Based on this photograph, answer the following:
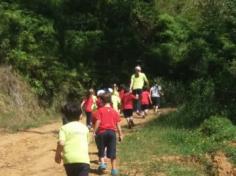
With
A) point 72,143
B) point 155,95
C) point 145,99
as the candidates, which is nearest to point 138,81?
point 145,99

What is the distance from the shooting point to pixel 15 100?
26.6 meters

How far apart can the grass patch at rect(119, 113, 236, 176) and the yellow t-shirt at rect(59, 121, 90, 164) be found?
5.03 metres

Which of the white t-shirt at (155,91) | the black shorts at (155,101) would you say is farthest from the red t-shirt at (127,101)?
the white t-shirt at (155,91)

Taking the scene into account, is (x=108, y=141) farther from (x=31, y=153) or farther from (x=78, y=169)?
(x=31, y=153)

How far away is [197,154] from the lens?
53.5 ft

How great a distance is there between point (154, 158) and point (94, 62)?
1815 cm

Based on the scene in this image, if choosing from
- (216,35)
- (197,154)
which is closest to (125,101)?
(216,35)

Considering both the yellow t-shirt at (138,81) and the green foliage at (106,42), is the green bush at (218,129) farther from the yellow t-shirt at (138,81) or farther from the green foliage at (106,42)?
the yellow t-shirt at (138,81)

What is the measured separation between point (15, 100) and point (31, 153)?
8838 millimetres

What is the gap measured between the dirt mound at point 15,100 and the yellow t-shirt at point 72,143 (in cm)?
1521

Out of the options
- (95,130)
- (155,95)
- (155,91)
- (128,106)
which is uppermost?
(95,130)

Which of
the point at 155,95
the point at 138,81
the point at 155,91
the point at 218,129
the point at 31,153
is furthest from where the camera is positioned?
the point at 155,91

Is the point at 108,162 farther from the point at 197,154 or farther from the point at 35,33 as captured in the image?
the point at 35,33

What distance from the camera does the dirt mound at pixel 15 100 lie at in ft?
83.5
